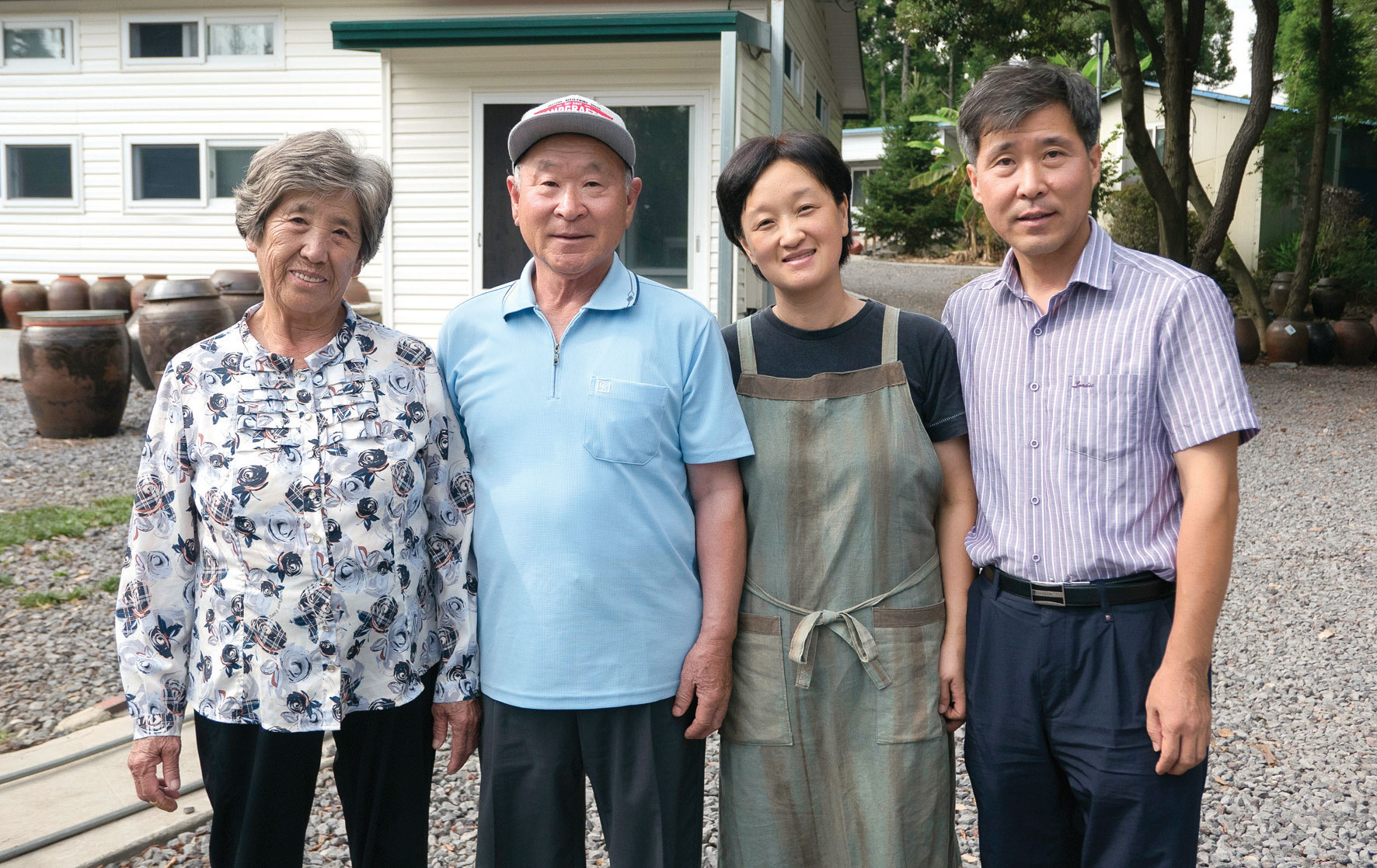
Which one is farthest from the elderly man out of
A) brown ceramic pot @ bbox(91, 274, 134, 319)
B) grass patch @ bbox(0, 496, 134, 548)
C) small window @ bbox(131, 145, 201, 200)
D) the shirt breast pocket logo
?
small window @ bbox(131, 145, 201, 200)

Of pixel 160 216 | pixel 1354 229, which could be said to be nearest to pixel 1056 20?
pixel 1354 229

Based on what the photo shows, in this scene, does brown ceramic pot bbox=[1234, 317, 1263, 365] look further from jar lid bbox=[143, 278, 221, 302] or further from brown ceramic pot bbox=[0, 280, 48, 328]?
brown ceramic pot bbox=[0, 280, 48, 328]

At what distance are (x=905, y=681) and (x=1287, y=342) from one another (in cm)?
1371

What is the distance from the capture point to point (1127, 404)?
83.4 inches

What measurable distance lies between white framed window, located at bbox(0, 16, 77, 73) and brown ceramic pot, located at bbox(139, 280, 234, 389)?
546 cm

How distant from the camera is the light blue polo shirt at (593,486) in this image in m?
2.21

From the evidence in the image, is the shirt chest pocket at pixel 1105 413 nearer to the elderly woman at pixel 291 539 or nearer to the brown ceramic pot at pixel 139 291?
the elderly woman at pixel 291 539

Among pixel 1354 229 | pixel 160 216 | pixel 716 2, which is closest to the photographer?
pixel 716 2

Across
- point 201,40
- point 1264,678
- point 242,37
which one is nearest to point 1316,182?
point 1264,678

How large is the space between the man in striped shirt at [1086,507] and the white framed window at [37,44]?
1479 centimetres

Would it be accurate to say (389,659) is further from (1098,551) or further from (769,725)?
(1098,551)

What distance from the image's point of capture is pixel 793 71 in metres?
13.0

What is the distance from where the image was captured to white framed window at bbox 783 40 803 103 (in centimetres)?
1225

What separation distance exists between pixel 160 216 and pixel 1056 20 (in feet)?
41.5
